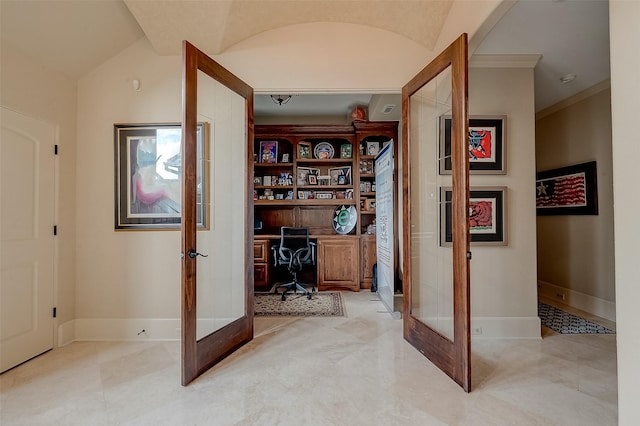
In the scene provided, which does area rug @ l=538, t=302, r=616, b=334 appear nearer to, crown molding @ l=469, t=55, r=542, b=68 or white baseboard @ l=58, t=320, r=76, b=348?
crown molding @ l=469, t=55, r=542, b=68

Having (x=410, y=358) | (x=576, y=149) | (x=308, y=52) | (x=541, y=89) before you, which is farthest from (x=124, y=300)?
(x=576, y=149)

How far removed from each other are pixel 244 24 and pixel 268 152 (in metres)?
2.54

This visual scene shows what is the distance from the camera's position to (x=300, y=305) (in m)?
3.85

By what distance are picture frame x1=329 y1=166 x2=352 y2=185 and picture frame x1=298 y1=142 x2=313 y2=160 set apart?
49 centimetres

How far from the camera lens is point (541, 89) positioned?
11.4 feet

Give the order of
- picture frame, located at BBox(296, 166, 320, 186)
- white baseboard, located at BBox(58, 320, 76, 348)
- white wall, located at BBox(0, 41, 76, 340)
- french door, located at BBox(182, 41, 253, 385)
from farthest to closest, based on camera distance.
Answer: picture frame, located at BBox(296, 166, 320, 186), white baseboard, located at BBox(58, 320, 76, 348), white wall, located at BBox(0, 41, 76, 340), french door, located at BBox(182, 41, 253, 385)

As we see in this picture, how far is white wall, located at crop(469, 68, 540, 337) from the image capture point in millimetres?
2805

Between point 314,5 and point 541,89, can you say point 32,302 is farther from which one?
point 541,89

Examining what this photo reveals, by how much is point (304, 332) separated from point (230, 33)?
2934mm

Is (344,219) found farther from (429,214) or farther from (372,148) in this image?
(429,214)

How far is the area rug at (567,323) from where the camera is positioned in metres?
2.94

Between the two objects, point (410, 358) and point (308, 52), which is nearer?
point (410, 358)

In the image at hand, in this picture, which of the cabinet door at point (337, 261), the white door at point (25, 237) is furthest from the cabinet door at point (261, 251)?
the white door at point (25, 237)

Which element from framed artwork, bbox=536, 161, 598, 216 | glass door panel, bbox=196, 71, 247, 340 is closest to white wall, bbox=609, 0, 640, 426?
glass door panel, bbox=196, 71, 247, 340
